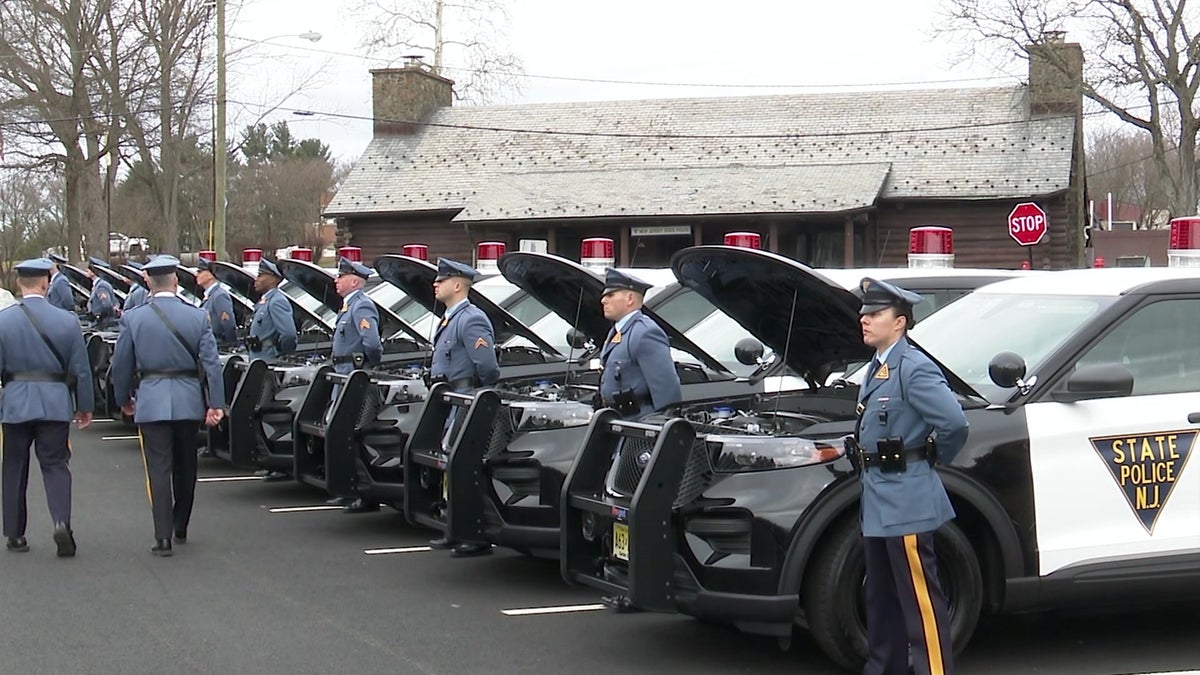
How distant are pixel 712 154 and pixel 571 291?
2789cm

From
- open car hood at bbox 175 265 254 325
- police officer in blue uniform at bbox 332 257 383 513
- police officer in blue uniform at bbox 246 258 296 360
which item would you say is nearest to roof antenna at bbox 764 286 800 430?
police officer in blue uniform at bbox 332 257 383 513

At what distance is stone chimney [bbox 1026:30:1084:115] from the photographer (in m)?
34.9

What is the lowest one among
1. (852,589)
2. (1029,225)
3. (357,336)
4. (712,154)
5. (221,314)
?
(852,589)

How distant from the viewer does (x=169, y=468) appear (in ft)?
28.7

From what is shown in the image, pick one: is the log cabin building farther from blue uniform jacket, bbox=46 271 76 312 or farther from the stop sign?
blue uniform jacket, bbox=46 271 76 312

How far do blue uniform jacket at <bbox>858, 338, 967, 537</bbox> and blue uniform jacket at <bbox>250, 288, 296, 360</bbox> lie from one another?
7.50m

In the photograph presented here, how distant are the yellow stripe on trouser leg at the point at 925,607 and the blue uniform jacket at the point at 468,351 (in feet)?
13.9

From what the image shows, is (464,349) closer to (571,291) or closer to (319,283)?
(571,291)

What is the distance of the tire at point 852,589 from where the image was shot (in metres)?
5.66

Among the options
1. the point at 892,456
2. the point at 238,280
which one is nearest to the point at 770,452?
the point at 892,456

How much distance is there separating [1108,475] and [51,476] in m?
6.01

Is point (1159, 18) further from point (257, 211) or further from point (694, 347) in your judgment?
point (257, 211)

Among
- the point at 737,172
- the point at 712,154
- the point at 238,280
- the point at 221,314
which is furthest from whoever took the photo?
the point at 712,154

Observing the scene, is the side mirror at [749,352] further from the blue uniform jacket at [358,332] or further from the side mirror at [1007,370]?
the blue uniform jacket at [358,332]
